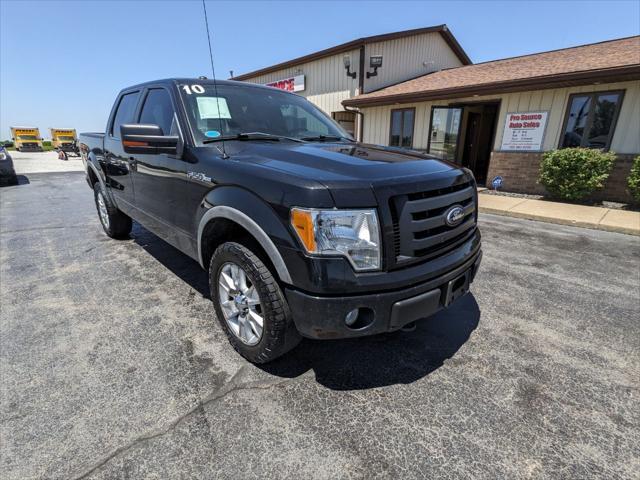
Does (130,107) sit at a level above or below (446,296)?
above

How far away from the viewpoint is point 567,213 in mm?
6941

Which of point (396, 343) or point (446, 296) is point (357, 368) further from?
point (446, 296)

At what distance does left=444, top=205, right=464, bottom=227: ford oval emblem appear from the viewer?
82.5 inches

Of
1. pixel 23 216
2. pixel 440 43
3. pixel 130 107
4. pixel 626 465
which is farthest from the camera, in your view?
pixel 440 43

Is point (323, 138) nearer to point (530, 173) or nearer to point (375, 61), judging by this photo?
point (530, 173)

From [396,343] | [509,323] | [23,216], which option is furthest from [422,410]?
[23,216]

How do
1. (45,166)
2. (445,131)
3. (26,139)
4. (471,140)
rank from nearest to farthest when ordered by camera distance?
1. (445,131)
2. (471,140)
3. (45,166)
4. (26,139)

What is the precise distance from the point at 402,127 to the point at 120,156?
1046cm

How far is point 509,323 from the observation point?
2.89 m

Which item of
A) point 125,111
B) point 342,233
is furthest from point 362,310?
point 125,111

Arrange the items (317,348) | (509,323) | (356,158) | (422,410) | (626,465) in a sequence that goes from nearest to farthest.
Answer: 1. (626,465)
2. (422,410)
3. (356,158)
4. (317,348)
5. (509,323)

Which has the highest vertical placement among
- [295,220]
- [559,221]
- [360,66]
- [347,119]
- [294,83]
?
[360,66]

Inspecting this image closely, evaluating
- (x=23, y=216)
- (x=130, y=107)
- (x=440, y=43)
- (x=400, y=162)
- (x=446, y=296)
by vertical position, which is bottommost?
(x=23, y=216)

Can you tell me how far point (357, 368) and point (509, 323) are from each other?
1504mm
